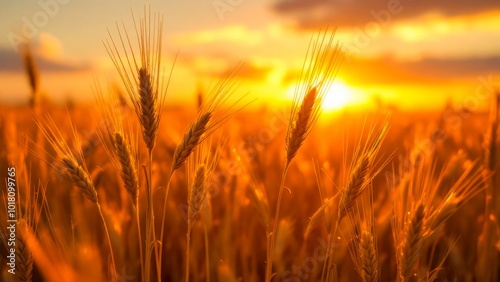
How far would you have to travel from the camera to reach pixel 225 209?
246cm

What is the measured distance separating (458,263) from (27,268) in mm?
1595

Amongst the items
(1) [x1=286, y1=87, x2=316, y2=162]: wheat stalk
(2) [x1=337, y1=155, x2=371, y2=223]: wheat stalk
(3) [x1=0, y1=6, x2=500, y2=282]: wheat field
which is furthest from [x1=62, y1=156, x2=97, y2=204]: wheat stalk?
(2) [x1=337, y1=155, x2=371, y2=223]: wheat stalk

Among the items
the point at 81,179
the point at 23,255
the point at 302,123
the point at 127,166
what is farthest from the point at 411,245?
the point at 23,255

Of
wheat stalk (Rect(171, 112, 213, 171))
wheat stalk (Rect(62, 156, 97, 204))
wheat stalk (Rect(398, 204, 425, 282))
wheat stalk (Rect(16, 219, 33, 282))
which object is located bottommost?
wheat stalk (Rect(16, 219, 33, 282))

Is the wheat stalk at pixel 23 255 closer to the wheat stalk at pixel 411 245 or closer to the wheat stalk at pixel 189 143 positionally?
the wheat stalk at pixel 189 143

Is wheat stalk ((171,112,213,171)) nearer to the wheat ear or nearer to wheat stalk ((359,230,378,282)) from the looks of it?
the wheat ear

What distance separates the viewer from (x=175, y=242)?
2.31 m

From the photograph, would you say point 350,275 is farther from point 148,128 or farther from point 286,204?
point 148,128

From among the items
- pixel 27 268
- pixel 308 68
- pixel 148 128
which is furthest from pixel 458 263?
pixel 27 268

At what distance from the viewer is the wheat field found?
1.23 metres

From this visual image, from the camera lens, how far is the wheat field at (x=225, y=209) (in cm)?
123

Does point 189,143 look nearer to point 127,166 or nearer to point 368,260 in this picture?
point 127,166

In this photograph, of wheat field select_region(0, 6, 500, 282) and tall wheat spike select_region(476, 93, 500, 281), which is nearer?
wheat field select_region(0, 6, 500, 282)

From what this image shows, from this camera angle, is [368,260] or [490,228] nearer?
[368,260]
